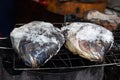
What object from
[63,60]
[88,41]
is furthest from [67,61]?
[88,41]

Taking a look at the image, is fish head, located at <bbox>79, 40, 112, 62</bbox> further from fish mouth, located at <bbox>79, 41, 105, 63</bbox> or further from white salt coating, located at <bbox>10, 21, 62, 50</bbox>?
white salt coating, located at <bbox>10, 21, 62, 50</bbox>

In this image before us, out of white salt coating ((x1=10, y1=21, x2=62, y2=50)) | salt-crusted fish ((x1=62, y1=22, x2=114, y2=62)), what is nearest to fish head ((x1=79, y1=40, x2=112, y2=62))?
salt-crusted fish ((x1=62, y1=22, x2=114, y2=62))

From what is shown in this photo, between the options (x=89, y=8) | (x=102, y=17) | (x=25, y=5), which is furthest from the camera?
(x=25, y=5)

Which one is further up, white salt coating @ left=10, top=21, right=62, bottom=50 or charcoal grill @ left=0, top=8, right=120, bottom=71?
white salt coating @ left=10, top=21, right=62, bottom=50

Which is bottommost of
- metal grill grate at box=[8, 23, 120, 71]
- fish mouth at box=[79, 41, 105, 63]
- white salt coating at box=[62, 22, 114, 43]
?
metal grill grate at box=[8, 23, 120, 71]

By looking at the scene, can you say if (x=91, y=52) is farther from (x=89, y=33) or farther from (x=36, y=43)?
(x=36, y=43)

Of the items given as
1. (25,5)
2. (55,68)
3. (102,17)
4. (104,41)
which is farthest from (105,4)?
(55,68)

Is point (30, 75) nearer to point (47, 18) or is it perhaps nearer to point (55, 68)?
point (55, 68)

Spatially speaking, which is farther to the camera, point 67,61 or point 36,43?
point 67,61
